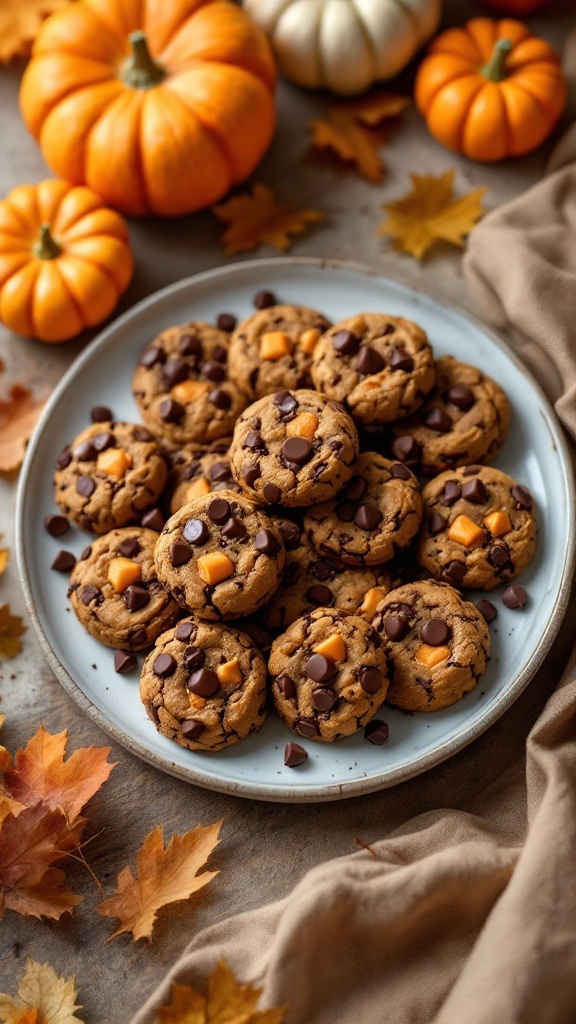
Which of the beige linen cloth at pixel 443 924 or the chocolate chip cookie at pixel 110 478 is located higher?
the chocolate chip cookie at pixel 110 478

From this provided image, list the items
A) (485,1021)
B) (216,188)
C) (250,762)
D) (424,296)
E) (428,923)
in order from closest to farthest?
(485,1021)
(428,923)
(250,762)
(424,296)
(216,188)

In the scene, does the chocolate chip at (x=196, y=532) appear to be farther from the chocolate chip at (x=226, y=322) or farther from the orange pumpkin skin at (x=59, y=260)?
the orange pumpkin skin at (x=59, y=260)

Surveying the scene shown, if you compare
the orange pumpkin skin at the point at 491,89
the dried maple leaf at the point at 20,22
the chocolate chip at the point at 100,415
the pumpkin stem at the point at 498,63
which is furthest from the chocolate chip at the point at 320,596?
the dried maple leaf at the point at 20,22

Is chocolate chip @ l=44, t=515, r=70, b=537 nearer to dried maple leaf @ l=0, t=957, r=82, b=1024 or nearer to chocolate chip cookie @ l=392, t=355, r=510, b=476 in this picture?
chocolate chip cookie @ l=392, t=355, r=510, b=476

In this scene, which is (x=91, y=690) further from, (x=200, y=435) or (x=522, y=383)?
(x=522, y=383)

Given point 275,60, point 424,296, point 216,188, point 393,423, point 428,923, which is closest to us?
point 428,923

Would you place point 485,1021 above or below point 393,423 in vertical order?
below

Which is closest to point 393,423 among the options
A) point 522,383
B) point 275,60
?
point 522,383
